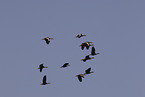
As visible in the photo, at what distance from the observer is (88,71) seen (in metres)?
79.6

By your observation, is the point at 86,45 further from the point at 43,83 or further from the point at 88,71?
the point at 43,83

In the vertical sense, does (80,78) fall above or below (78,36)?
below

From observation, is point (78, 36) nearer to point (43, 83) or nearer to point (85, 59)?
point (85, 59)

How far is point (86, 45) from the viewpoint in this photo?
73.6m

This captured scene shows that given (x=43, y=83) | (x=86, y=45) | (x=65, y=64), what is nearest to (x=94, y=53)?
(x=86, y=45)

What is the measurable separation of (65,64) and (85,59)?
16.1 ft

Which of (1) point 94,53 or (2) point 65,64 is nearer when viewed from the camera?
(1) point 94,53

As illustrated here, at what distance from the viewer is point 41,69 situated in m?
78.8

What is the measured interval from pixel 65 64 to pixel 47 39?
8389 mm

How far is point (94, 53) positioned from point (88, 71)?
19.0ft

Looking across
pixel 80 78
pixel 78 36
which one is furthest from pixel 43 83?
pixel 78 36

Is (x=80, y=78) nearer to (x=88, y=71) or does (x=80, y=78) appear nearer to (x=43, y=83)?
(x=88, y=71)

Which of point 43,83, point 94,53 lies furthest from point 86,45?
point 43,83

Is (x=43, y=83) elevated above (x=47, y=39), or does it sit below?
below
